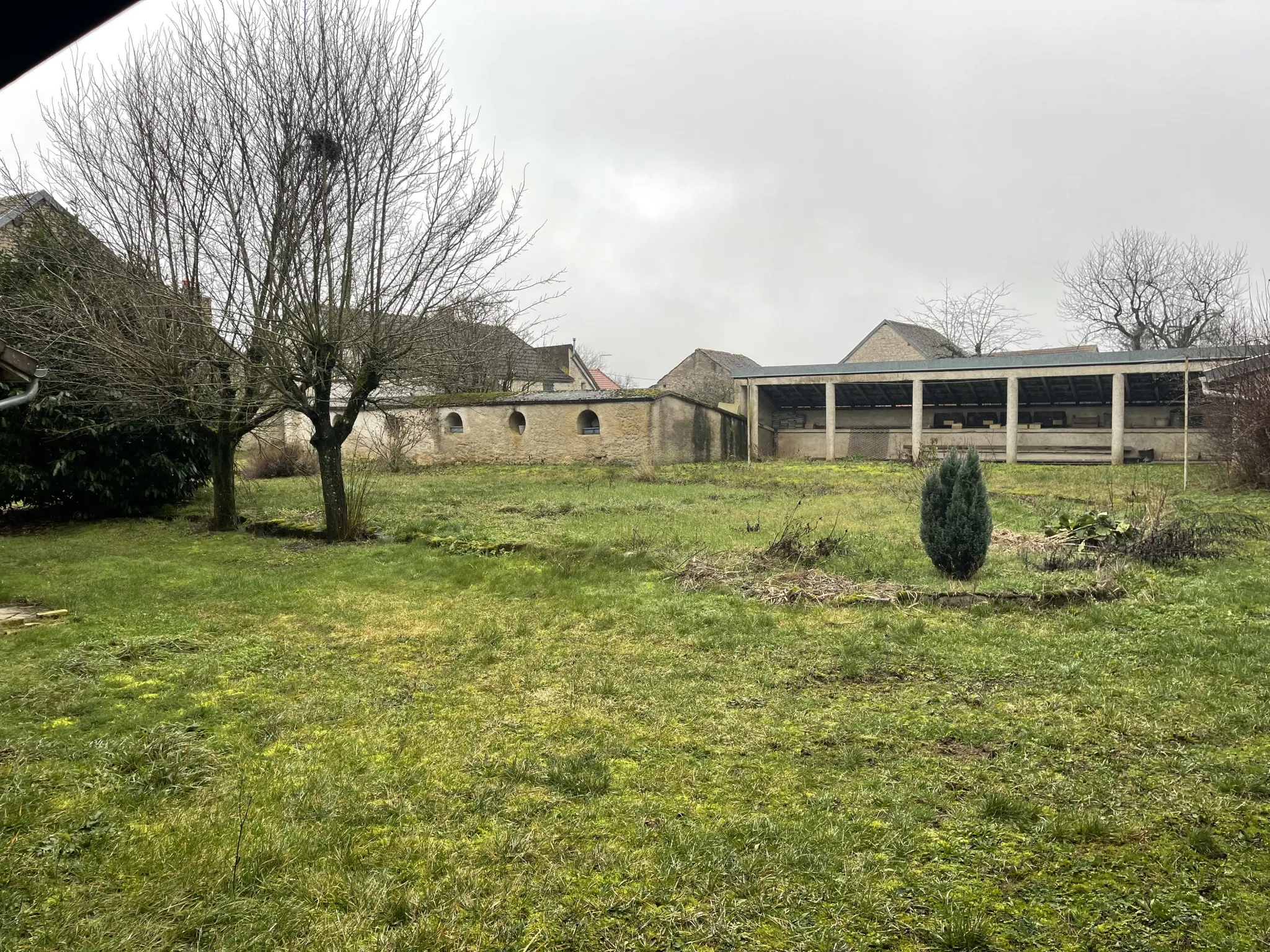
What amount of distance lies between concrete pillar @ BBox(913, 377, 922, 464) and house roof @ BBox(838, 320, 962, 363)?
10.9 metres

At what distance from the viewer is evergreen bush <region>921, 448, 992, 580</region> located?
7.77 meters

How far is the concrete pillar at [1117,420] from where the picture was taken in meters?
25.9

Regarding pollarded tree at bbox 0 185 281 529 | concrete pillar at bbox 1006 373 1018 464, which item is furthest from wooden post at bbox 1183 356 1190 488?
pollarded tree at bbox 0 185 281 529

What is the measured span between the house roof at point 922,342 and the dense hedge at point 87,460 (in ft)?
111

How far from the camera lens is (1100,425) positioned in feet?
100

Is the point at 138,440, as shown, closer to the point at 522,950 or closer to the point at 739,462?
the point at 522,950

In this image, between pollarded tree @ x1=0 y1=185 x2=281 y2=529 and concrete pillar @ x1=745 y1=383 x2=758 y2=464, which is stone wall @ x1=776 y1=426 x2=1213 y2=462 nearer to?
concrete pillar @ x1=745 y1=383 x2=758 y2=464

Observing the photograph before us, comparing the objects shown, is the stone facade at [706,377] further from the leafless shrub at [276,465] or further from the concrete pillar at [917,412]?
the leafless shrub at [276,465]

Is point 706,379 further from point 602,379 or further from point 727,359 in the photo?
point 602,379

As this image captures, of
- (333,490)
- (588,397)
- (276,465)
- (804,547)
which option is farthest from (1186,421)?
(276,465)

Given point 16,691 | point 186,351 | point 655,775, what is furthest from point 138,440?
point 655,775

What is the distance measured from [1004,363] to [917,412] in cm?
344

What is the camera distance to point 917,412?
95.8ft

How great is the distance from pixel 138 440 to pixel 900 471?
63.9ft
